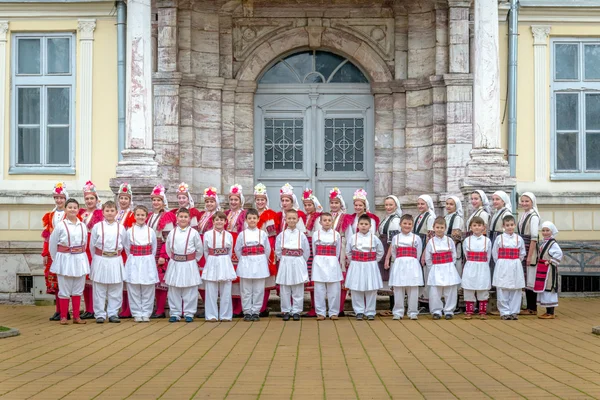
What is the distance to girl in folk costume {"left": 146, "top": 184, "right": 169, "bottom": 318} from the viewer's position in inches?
588

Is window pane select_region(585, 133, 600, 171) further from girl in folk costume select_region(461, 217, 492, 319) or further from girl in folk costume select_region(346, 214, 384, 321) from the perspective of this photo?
girl in folk costume select_region(346, 214, 384, 321)

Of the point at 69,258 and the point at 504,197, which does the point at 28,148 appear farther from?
the point at 504,197

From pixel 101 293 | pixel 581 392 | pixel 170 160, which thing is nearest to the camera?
pixel 581 392

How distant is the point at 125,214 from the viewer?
50.0ft

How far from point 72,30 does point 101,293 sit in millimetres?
6114

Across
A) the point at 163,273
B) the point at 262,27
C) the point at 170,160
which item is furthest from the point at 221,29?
the point at 163,273

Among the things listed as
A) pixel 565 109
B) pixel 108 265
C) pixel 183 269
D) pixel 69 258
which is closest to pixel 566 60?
pixel 565 109

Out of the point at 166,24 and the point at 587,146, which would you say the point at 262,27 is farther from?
the point at 587,146

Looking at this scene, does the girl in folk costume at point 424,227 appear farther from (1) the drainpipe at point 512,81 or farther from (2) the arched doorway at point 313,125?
(2) the arched doorway at point 313,125

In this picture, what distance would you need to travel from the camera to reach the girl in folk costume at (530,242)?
591 inches

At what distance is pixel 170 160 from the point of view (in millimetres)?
18406

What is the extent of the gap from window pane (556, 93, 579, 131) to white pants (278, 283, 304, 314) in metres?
6.61

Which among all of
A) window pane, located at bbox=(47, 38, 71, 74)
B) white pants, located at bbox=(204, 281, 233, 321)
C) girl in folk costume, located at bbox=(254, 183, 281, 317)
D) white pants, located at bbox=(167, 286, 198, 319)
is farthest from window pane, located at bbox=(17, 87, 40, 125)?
white pants, located at bbox=(204, 281, 233, 321)

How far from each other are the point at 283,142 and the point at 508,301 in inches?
233
